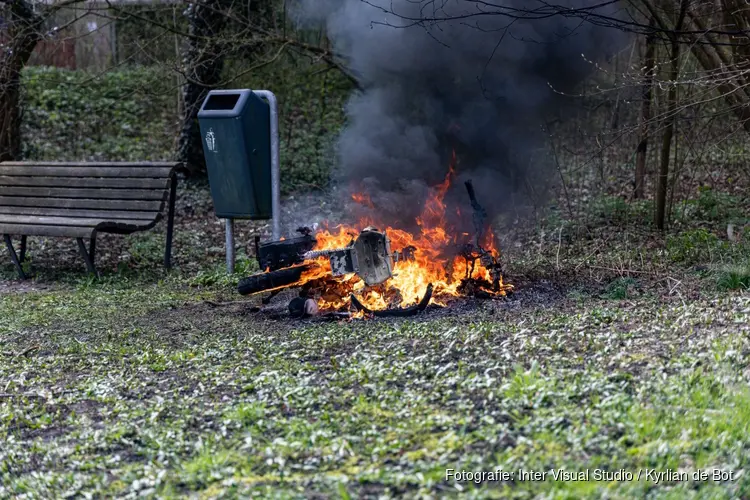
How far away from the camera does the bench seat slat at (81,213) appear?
30.9ft

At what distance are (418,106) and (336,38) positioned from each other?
2618 mm

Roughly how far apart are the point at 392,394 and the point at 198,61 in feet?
26.6

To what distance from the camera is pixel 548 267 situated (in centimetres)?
841

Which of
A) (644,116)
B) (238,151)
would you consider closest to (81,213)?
(238,151)

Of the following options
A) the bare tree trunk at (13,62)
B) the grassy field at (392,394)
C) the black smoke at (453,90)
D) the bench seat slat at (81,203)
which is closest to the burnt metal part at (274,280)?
the grassy field at (392,394)

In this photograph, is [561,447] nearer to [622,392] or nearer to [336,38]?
[622,392]

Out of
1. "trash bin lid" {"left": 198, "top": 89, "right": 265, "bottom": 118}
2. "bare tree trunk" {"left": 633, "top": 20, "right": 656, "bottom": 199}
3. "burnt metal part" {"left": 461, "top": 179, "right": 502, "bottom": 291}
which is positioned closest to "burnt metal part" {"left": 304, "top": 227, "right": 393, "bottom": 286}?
"burnt metal part" {"left": 461, "top": 179, "right": 502, "bottom": 291}

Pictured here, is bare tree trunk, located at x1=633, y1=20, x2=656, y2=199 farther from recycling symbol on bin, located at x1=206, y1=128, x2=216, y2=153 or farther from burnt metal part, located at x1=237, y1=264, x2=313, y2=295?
recycling symbol on bin, located at x1=206, y1=128, x2=216, y2=153

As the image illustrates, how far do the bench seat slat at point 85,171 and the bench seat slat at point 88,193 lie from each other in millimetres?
179

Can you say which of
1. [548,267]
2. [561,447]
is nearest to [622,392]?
[561,447]

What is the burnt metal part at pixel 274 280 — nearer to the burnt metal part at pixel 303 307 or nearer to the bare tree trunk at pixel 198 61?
the burnt metal part at pixel 303 307

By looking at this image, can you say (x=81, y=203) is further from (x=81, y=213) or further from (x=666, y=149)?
(x=666, y=149)

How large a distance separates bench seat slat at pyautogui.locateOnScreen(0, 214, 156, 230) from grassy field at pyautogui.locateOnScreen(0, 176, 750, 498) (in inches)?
57.9

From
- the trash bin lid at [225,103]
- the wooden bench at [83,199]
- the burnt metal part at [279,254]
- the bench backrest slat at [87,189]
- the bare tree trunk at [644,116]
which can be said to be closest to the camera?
the burnt metal part at [279,254]
